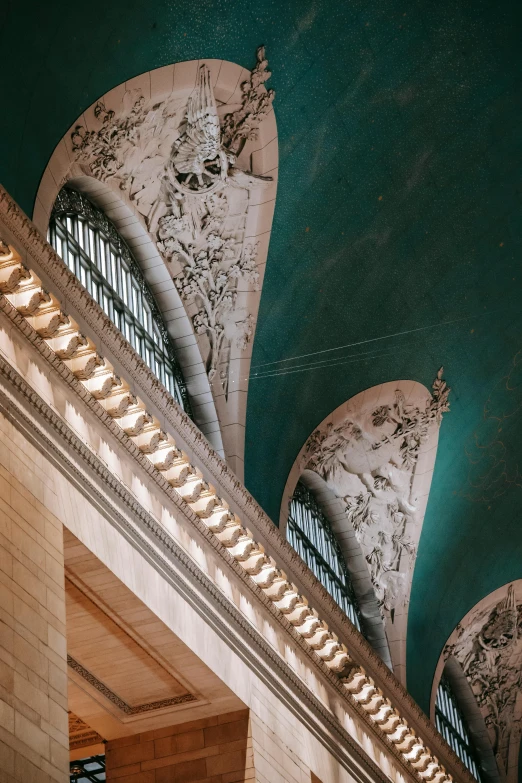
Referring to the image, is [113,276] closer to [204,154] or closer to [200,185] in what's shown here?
[200,185]

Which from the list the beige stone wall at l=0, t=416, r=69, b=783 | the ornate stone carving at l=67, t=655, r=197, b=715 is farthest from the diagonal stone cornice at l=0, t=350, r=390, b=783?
the ornate stone carving at l=67, t=655, r=197, b=715

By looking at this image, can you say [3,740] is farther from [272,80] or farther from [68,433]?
[272,80]

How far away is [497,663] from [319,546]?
6740 millimetres

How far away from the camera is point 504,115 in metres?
17.5

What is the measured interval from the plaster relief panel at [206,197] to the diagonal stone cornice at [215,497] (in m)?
1.62

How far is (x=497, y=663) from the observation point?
80.4ft

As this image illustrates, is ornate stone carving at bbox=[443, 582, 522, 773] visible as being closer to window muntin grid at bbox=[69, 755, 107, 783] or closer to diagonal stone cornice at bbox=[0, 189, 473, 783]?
diagonal stone cornice at bbox=[0, 189, 473, 783]

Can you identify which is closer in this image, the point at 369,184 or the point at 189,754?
the point at 189,754

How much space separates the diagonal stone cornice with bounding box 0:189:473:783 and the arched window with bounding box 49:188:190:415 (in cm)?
142

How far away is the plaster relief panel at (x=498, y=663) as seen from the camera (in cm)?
2355

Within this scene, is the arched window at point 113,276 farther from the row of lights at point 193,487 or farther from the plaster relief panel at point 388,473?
the plaster relief panel at point 388,473

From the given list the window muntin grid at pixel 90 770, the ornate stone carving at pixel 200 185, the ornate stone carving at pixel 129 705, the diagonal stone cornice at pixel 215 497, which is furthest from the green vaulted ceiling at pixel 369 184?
the window muntin grid at pixel 90 770

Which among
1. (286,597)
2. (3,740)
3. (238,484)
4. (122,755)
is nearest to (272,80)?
(238,484)

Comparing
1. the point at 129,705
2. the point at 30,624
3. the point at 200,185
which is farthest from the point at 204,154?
the point at 30,624
